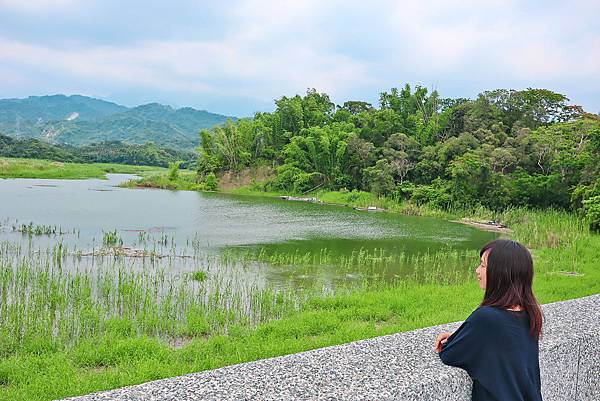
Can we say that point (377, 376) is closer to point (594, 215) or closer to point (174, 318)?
point (174, 318)

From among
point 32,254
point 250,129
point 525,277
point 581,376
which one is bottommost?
point 32,254

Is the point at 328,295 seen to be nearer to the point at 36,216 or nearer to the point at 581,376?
the point at 581,376

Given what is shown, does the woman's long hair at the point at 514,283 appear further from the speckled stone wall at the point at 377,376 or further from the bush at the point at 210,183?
the bush at the point at 210,183

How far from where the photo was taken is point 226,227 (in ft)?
61.7

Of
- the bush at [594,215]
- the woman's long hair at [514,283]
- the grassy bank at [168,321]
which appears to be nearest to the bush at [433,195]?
the bush at [594,215]

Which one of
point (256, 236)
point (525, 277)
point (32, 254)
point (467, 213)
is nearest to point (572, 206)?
point (467, 213)

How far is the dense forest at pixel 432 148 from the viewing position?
25.3 metres

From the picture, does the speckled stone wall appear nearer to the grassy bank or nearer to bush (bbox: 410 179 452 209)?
the grassy bank

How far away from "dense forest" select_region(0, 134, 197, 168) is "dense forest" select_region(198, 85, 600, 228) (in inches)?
749

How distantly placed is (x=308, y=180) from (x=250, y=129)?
30.3 feet

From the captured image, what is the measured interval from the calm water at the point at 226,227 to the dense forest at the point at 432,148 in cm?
429

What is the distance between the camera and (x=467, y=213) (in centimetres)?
2652

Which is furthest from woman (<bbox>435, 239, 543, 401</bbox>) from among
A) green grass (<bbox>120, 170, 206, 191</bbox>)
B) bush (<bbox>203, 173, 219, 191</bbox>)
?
bush (<bbox>203, 173, 219, 191</bbox>)

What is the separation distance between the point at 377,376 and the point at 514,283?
804 mm
